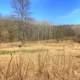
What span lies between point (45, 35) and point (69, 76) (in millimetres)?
31630

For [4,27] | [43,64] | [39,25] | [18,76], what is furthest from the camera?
[39,25]

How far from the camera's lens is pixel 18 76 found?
3.93 metres

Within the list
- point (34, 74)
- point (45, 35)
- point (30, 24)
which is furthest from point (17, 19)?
point (34, 74)

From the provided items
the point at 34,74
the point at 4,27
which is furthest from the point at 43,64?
the point at 4,27

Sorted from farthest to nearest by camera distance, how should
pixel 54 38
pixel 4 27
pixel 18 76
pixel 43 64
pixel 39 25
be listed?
1. pixel 39 25
2. pixel 54 38
3. pixel 4 27
4. pixel 43 64
5. pixel 18 76

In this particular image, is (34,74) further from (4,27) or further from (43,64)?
(4,27)

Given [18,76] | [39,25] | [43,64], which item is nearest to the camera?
[18,76]

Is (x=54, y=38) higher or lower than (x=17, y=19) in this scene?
lower

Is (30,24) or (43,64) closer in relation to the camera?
(43,64)

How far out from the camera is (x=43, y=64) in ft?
14.1

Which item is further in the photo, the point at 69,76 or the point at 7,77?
the point at 69,76

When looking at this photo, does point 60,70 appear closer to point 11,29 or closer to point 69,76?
point 69,76

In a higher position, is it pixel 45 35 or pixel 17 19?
pixel 17 19

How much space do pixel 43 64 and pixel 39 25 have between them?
1287 inches
